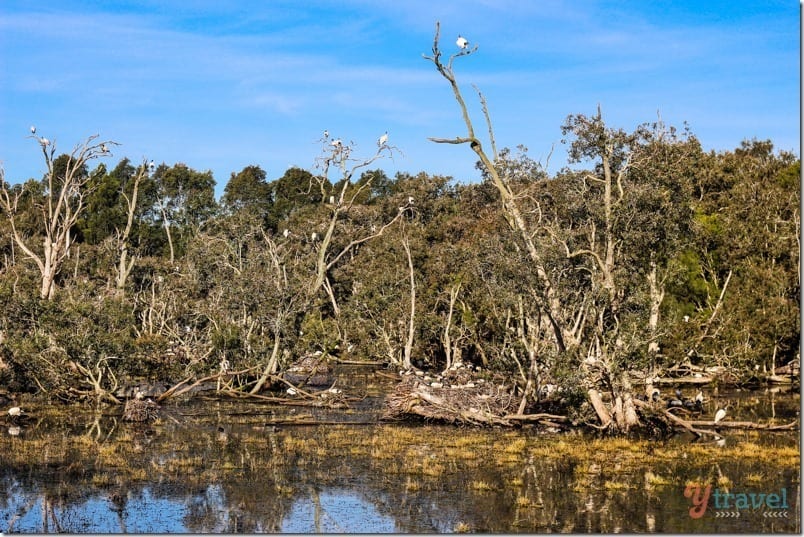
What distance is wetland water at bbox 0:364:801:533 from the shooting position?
1599 cm

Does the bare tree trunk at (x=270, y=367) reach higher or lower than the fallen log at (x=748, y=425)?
higher

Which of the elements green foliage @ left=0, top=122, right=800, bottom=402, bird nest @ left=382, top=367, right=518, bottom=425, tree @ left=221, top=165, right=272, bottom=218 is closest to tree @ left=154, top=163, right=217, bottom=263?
tree @ left=221, top=165, right=272, bottom=218

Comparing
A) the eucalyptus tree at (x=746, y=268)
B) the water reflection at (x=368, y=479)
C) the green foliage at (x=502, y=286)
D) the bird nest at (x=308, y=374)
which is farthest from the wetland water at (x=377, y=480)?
the eucalyptus tree at (x=746, y=268)

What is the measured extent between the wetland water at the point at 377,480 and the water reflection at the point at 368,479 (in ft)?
0.14

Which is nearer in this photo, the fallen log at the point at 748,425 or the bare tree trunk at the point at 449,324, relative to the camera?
the fallen log at the point at 748,425

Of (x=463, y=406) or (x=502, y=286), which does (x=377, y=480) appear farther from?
(x=502, y=286)

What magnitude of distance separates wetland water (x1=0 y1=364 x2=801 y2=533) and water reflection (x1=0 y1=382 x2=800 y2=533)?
4 centimetres

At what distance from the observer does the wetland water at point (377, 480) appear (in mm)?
15992

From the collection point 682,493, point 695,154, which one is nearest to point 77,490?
point 682,493

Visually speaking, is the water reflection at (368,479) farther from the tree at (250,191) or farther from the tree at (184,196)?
the tree at (250,191)

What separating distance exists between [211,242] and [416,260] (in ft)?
41.4

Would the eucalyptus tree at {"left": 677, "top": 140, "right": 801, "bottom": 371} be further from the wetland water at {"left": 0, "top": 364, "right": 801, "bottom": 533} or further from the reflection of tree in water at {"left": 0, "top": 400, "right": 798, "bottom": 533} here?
the reflection of tree in water at {"left": 0, "top": 400, "right": 798, "bottom": 533}

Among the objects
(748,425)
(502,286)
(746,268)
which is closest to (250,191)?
(746,268)

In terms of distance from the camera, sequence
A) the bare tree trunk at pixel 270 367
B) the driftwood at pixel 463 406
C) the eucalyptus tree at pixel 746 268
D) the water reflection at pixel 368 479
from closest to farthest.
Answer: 1. the water reflection at pixel 368 479
2. the driftwood at pixel 463 406
3. the bare tree trunk at pixel 270 367
4. the eucalyptus tree at pixel 746 268
